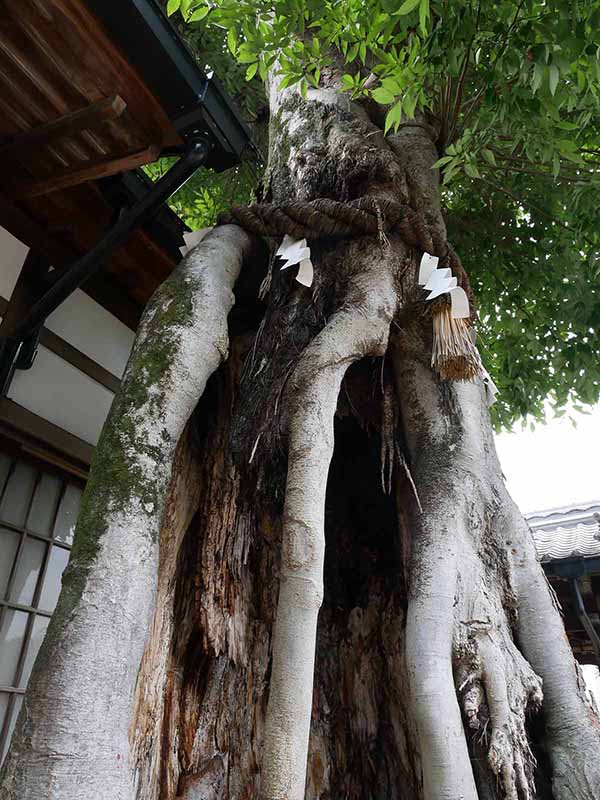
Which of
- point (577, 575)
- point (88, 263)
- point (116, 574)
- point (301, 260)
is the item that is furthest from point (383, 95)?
point (577, 575)

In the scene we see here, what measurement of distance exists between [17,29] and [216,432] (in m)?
1.61

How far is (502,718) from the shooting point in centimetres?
170

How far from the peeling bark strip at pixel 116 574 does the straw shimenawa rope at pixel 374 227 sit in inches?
16.2

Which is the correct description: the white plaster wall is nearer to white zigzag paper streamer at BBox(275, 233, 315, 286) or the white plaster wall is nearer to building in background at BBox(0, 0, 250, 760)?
building in background at BBox(0, 0, 250, 760)

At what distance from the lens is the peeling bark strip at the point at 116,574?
1261mm

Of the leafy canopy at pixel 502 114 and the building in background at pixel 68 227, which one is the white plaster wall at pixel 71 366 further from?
the leafy canopy at pixel 502 114

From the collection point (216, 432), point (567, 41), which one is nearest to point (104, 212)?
point (216, 432)

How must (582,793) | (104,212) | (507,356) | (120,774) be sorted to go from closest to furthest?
1. (120,774)
2. (582,793)
3. (104,212)
4. (507,356)

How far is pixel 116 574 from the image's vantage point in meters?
1.47

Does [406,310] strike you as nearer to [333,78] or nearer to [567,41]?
[567,41]

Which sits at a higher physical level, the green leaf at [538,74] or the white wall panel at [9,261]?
the white wall panel at [9,261]

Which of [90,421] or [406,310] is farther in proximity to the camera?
[90,421]

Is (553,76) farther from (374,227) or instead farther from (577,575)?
(577,575)

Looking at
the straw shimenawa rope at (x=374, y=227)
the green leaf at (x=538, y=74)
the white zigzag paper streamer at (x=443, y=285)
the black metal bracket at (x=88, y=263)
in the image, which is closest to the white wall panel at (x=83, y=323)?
the black metal bracket at (x=88, y=263)
